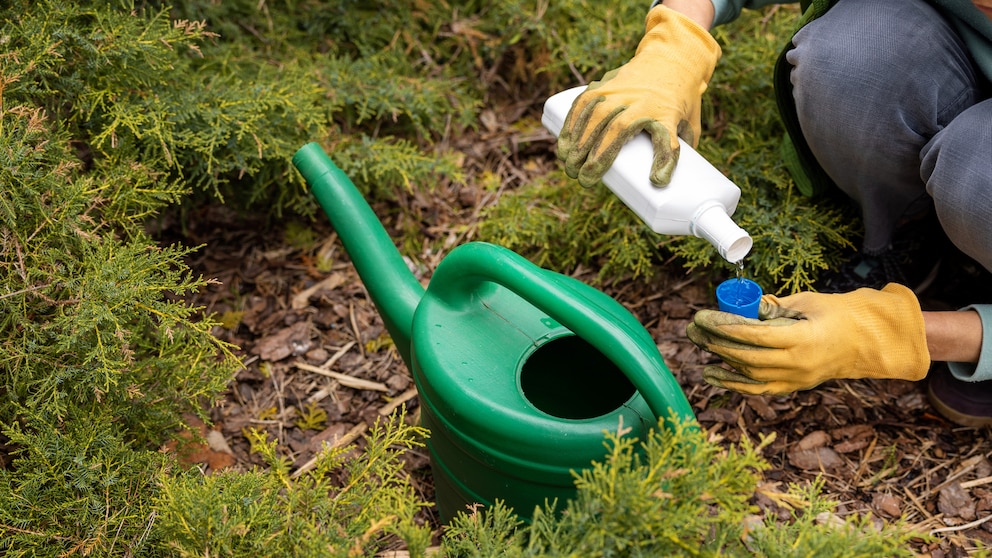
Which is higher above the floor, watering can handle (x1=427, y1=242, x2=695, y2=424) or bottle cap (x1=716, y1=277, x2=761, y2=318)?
watering can handle (x1=427, y1=242, x2=695, y2=424)

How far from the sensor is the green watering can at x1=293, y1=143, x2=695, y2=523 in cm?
121

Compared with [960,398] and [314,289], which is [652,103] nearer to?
[960,398]

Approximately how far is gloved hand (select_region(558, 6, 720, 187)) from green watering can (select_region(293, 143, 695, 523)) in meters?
0.24

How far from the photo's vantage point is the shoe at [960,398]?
174 cm

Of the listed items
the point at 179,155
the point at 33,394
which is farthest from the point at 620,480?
the point at 179,155

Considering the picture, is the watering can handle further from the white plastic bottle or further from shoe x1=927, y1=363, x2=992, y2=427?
shoe x1=927, y1=363, x2=992, y2=427

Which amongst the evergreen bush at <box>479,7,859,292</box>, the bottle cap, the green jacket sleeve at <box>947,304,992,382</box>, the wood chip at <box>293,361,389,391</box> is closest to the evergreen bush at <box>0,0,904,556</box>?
the evergreen bush at <box>479,7,859,292</box>

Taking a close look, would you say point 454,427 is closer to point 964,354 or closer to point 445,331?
point 445,331

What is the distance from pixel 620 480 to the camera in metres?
1.10

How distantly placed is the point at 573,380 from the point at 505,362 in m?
0.27

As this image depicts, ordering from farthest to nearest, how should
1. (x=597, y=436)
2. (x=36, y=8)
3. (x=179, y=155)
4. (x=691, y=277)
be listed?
(x=691, y=277) < (x=179, y=155) < (x=36, y=8) < (x=597, y=436)

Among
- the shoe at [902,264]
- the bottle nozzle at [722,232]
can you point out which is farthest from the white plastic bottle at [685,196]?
the shoe at [902,264]

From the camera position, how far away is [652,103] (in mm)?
1532

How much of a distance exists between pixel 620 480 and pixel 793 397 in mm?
934
